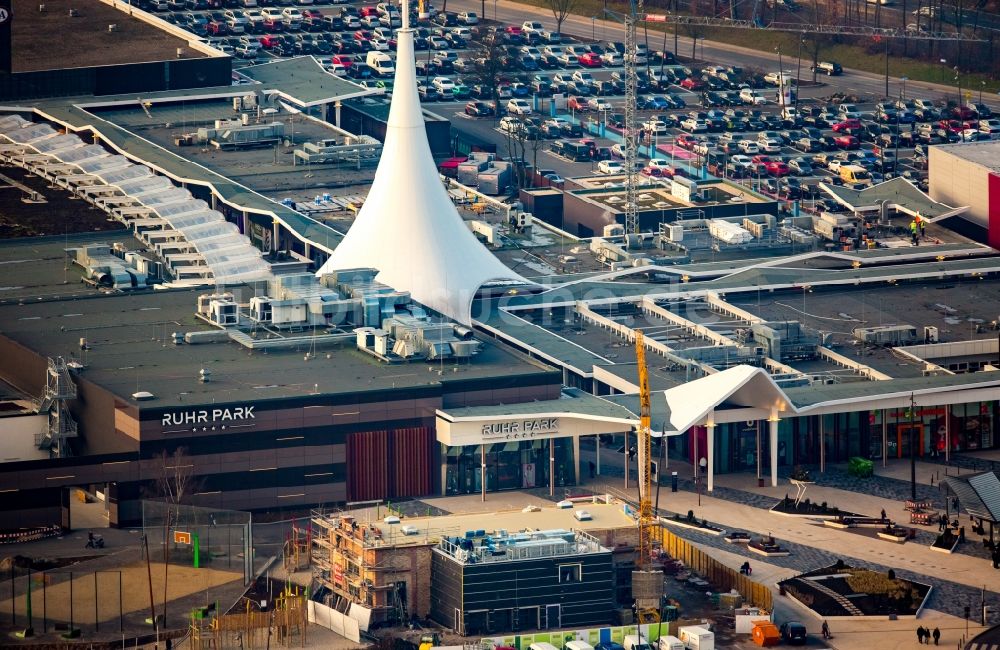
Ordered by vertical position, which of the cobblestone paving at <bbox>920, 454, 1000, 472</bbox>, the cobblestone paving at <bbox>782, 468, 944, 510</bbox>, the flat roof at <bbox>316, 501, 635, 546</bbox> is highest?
the flat roof at <bbox>316, 501, 635, 546</bbox>

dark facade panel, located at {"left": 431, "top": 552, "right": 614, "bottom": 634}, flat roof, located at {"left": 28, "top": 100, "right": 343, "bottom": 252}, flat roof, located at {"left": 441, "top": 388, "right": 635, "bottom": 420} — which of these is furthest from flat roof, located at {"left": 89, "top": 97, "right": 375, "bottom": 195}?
dark facade panel, located at {"left": 431, "top": 552, "right": 614, "bottom": 634}

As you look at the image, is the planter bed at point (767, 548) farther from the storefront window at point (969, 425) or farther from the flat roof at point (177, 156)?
the flat roof at point (177, 156)

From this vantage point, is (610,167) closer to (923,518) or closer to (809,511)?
(809,511)

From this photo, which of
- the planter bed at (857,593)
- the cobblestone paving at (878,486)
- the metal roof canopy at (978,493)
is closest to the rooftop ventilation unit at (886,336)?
the cobblestone paving at (878,486)

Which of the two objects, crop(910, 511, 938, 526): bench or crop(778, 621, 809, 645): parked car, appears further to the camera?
crop(910, 511, 938, 526): bench

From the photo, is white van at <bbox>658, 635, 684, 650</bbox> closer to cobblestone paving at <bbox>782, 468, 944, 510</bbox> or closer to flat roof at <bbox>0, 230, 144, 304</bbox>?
cobblestone paving at <bbox>782, 468, 944, 510</bbox>

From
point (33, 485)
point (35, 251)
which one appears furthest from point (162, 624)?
point (35, 251)

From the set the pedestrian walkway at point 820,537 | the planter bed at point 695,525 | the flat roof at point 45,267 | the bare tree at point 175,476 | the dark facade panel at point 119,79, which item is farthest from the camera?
the dark facade panel at point 119,79
